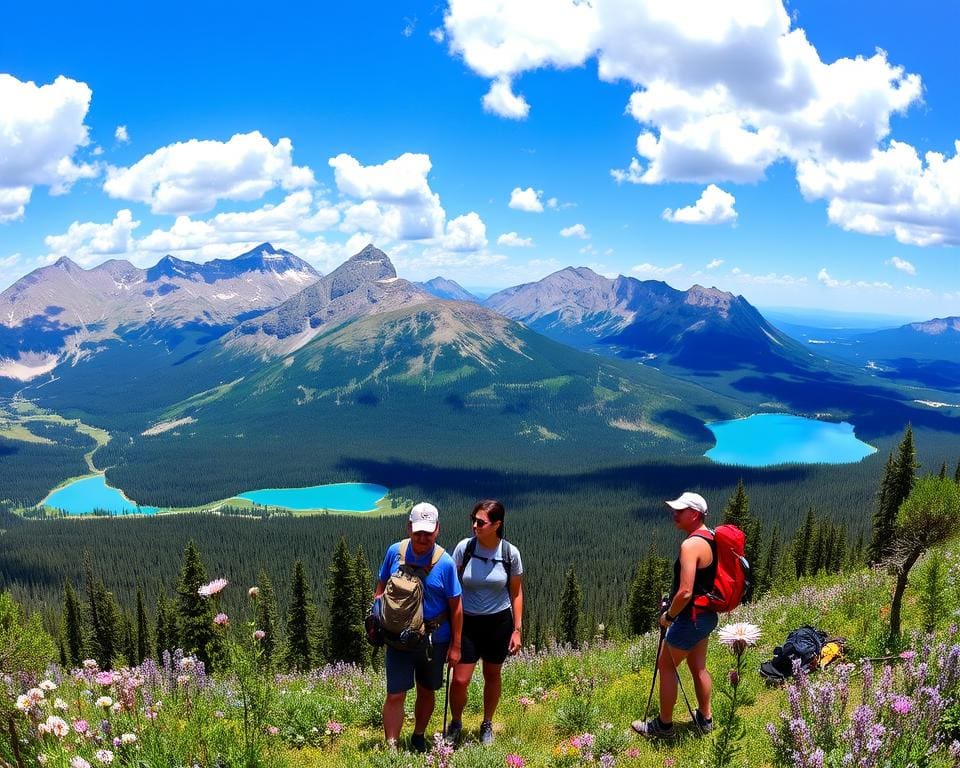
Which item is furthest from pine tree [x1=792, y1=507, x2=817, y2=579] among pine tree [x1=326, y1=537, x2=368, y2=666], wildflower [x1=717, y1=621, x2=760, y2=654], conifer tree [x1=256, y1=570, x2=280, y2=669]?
wildflower [x1=717, y1=621, x2=760, y2=654]

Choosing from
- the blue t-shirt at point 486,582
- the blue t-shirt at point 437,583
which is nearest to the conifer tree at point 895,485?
the blue t-shirt at point 486,582

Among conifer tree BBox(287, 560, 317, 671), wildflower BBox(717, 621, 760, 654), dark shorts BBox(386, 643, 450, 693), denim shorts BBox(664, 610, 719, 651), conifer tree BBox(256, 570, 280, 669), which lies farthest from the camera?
conifer tree BBox(287, 560, 317, 671)

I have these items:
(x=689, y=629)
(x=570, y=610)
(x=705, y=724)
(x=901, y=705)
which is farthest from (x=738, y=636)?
(x=570, y=610)

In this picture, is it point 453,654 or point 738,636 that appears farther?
point 453,654

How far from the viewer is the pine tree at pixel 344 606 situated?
4128 centimetres

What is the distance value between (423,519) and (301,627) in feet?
142

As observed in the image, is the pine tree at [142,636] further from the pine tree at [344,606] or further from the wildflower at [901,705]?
the wildflower at [901,705]

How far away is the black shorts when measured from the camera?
7.93 meters

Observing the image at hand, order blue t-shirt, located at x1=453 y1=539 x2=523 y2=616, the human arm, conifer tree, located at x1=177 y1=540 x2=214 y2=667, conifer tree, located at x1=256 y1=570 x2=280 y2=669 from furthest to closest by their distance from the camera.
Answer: conifer tree, located at x1=177 y1=540 x2=214 y2=667 → the human arm → blue t-shirt, located at x1=453 y1=539 x2=523 y2=616 → conifer tree, located at x1=256 y1=570 x2=280 y2=669

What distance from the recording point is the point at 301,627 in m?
44.7

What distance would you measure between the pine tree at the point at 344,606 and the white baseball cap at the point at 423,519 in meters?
35.9

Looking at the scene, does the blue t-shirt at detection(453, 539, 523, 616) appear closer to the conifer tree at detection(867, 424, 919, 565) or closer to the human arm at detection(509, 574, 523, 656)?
the human arm at detection(509, 574, 523, 656)

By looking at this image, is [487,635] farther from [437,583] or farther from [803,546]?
[803,546]

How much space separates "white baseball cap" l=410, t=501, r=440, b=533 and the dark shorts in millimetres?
1652
